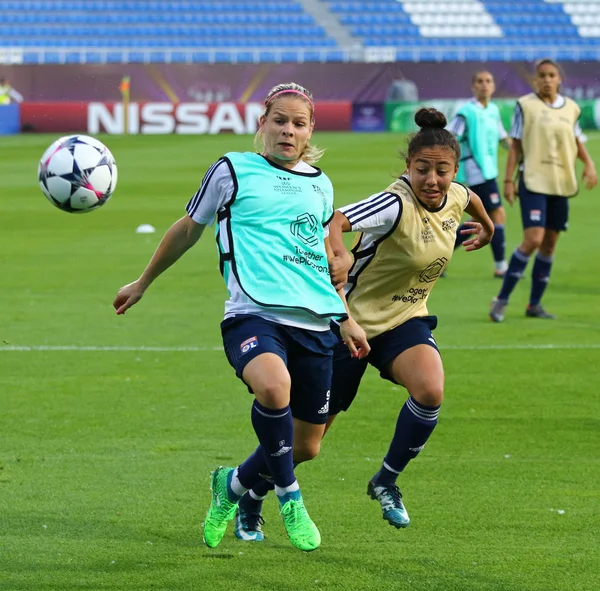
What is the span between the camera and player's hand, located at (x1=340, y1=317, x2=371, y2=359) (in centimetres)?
489

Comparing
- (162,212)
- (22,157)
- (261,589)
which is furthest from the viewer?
(22,157)

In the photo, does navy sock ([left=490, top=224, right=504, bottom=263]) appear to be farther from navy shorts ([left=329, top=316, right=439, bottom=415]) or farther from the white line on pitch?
navy shorts ([left=329, top=316, right=439, bottom=415])

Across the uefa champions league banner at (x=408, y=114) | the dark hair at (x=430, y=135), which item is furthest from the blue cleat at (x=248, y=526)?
the uefa champions league banner at (x=408, y=114)

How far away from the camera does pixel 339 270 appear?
16.3ft

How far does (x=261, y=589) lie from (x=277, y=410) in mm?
668

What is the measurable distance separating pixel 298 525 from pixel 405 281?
1.32 metres

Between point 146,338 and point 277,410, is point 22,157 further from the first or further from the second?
point 277,410

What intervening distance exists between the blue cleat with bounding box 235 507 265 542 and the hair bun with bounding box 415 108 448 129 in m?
1.86

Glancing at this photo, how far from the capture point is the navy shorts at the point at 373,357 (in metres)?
5.33

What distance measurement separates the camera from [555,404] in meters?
7.78

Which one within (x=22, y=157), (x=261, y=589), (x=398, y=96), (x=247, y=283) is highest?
(x=247, y=283)

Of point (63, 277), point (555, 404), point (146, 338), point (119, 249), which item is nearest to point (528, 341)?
point (555, 404)

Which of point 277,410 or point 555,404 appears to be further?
point 555,404

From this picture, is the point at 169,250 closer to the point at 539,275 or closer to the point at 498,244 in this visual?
the point at 539,275
